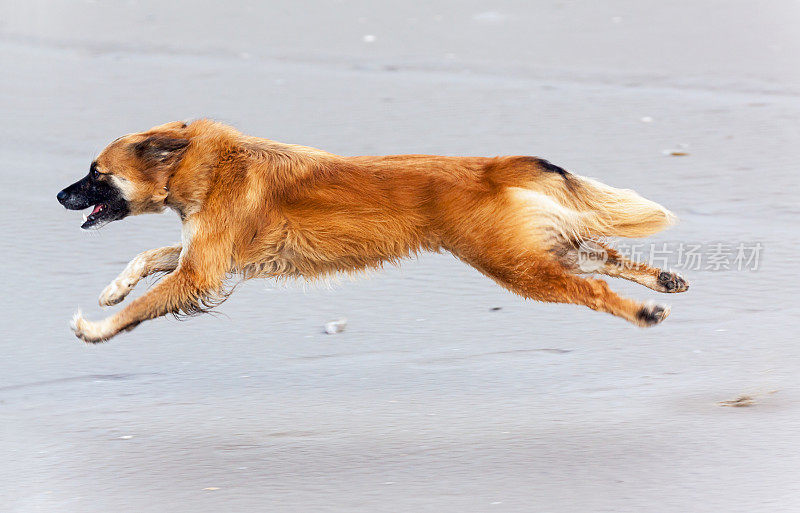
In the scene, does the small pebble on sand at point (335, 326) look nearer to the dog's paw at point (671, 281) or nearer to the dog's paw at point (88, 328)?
the dog's paw at point (88, 328)

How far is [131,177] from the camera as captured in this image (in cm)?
495

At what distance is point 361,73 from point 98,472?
5.66 metres

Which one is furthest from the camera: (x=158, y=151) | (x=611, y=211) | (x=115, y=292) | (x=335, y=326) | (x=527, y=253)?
(x=335, y=326)

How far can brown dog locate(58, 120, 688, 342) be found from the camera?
4793 mm

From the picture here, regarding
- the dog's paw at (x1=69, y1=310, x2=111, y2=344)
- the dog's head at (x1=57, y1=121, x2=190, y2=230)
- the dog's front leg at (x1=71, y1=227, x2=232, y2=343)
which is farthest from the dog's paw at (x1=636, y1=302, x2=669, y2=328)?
the dog's paw at (x1=69, y1=310, x2=111, y2=344)

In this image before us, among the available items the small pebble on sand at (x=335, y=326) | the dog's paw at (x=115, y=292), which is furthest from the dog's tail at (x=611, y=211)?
the dog's paw at (x=115, y=292)

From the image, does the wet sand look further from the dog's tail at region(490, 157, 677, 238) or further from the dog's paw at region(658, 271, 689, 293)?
the dog's tail at region(490, 157, 677, 238)

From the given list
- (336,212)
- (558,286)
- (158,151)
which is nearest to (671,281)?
(558,286)

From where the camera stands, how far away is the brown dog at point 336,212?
479 centimetres

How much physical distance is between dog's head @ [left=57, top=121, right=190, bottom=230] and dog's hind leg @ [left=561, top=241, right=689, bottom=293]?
1.76m

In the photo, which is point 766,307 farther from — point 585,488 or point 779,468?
point 585,488

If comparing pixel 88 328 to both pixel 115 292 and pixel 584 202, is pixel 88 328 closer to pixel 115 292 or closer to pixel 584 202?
pixel 115 292

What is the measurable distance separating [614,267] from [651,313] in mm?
373

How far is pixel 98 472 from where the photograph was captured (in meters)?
4.23
